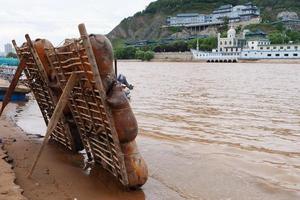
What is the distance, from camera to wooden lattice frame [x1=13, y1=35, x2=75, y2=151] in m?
10.1

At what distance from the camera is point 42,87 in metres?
11.2

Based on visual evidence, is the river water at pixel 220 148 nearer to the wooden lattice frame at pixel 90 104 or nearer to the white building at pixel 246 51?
the wooden lattice frame at pixel 90 104

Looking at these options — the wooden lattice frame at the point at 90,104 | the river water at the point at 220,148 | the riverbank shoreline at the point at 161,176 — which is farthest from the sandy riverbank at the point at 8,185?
the river water at the point at 220,148

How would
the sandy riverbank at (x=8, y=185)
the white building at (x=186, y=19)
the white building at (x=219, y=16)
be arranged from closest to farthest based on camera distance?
the sandy riverbank at (x=8, y=185) → the white building at (x=219, y=16) → the white building at (x=186, y=19)

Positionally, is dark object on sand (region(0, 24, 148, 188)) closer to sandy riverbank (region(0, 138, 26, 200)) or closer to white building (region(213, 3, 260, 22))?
sandy riverbank (region(0, 138, 26, 200))

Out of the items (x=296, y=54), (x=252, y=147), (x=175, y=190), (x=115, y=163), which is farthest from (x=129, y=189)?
(x=296, y=54)

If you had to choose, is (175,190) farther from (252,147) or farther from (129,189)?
(252,147)

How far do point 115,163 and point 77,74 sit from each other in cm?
188

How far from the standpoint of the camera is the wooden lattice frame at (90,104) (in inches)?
280

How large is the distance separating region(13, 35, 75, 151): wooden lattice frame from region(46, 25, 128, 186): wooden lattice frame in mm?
759

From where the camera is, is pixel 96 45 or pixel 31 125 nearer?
pixel 96 45

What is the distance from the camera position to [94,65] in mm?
6863

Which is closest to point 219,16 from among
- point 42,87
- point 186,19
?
point 186,19

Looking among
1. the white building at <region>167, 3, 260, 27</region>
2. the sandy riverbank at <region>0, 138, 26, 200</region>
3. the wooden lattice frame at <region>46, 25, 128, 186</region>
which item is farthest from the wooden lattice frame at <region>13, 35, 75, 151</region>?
the white building at <region>167, 3, 260, 27</region>
